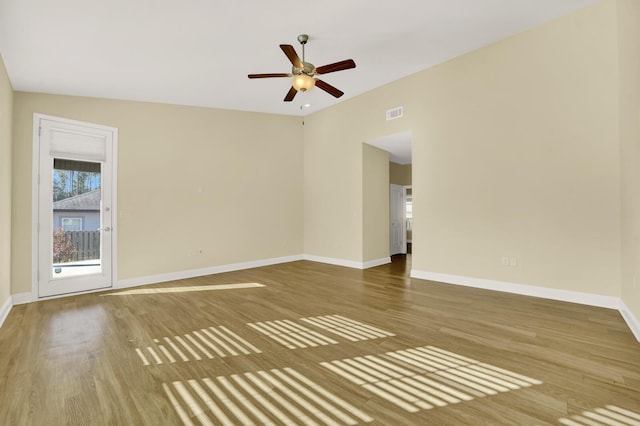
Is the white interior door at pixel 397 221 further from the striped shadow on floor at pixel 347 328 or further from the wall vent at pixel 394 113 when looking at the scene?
the striped shadow on floor at pixel 347 328

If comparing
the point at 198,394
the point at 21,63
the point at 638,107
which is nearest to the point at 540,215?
the point at 638,107

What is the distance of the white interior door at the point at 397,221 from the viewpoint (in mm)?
8883

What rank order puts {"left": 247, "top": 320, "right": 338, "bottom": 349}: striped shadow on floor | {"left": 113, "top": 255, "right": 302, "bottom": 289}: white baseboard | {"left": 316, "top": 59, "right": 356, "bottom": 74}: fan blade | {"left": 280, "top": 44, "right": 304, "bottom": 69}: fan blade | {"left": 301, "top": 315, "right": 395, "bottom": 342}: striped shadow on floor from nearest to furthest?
{"left": 247, "top": 320, "right": 338, "bottom": 349}: striped shadow on floor < {"left": 301, "top": 315, "right": 395, "bottom": 342}: striped shadow on floor < {"left": 280, "top": 44, "right": 304, "bottom": 69}: fan blade < {"left": 316, "top": 59, "right": 356, "bottom": 74}: fan blade < {"left": 113, "top": 255, "right": 302, "bottom": 289}: white baseboard

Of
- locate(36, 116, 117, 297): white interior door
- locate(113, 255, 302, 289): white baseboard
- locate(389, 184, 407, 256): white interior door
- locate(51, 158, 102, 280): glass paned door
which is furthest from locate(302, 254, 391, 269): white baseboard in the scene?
locate(51, 158, 102, 280): glass paned door

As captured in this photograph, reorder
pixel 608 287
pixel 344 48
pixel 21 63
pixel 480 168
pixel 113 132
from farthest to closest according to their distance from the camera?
pixel 113 132, pixel 480 168, pixel 344 48, pixel 21 63, pixel 608 287

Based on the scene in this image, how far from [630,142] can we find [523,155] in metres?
1.25

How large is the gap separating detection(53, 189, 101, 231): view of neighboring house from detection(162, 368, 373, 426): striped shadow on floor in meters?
4.05

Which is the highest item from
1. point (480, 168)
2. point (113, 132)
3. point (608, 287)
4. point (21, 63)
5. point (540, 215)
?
point (21, 63)

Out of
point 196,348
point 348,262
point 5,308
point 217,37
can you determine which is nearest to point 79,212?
point 5,308

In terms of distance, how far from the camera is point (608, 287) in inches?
150

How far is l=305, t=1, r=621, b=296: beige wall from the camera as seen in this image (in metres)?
3.85

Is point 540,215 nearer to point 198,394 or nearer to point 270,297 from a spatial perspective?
point 270,297

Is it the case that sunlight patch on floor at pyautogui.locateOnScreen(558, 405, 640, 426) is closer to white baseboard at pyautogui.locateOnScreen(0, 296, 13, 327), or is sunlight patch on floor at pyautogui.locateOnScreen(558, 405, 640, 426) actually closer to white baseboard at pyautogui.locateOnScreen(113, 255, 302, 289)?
white baseboard at pyautogui.locateOnScreen(0, 296, 13, 327)

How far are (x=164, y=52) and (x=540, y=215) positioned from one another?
215 inches
